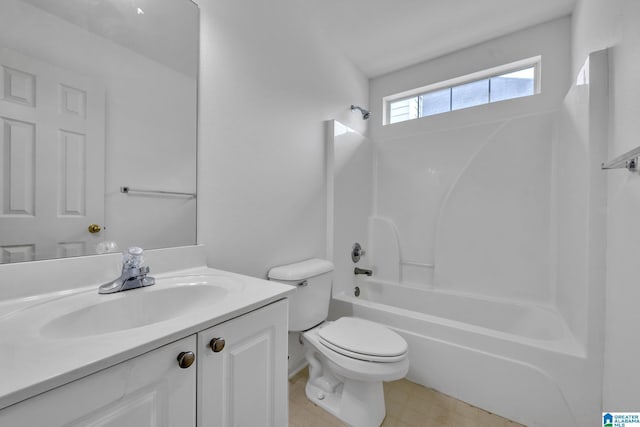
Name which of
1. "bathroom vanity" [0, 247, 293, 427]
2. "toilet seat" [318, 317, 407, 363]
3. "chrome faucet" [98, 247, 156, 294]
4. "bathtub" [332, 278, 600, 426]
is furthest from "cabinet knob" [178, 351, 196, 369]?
"bathtub" [332, 278, 600, 426]

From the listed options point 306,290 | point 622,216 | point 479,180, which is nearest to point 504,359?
point 622,216

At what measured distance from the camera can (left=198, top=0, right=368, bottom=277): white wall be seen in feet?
4.25

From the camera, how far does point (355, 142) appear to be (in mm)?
2357

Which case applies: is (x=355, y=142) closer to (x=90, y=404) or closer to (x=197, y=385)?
(x=197, y=385)

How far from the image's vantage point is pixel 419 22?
1.92 m

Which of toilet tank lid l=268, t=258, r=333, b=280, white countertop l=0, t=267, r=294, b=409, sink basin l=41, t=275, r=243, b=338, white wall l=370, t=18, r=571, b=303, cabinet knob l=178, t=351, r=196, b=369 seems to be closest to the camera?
white countertop l=0, t=267, r=294, b=409

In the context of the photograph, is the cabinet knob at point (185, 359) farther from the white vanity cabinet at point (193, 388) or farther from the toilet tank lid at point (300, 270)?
the toilet tank lid at point (300, 270)

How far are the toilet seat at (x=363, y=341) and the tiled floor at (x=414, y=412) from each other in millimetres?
398

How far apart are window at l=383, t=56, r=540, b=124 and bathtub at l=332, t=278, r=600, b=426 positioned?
5.52 feet

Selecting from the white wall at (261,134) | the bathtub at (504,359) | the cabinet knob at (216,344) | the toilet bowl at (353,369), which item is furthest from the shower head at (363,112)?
the cabinet knob at (216,344)

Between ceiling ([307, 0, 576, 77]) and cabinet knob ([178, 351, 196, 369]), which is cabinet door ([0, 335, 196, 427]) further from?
ceiling ([307, 0, 576, 77])

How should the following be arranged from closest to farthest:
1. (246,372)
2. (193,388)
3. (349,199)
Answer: (193,388) → (246,372) → (349,199)

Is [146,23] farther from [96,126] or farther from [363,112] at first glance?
[363,112]

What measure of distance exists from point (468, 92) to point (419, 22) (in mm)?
791
